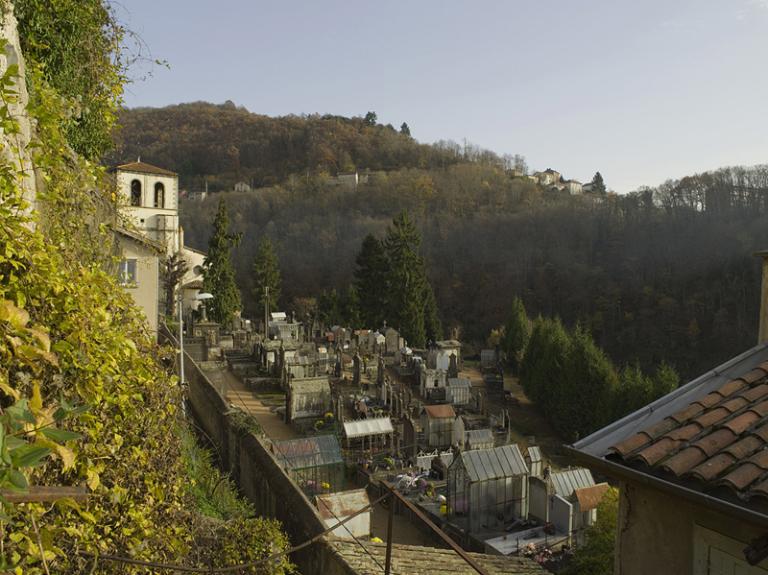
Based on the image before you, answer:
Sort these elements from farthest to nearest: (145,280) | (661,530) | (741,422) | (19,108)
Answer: (145,280)
(19,108)
(661,530)
(741,422)

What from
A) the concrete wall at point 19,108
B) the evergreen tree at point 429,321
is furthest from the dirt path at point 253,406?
the evergreen tree at point 429,321

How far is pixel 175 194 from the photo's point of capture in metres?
44.6

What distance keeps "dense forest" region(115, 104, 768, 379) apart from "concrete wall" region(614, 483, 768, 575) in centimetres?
3460

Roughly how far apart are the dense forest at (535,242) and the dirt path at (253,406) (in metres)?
17.2

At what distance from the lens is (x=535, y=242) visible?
7256cm

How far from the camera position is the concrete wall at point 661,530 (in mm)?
3494

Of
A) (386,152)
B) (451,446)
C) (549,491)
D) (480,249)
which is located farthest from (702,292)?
(386,152)

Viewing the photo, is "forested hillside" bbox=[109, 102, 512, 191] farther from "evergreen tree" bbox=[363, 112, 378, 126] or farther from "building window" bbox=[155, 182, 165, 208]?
"building window" bbox=[155, 182, 165, 208]

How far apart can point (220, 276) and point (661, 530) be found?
33397 mm

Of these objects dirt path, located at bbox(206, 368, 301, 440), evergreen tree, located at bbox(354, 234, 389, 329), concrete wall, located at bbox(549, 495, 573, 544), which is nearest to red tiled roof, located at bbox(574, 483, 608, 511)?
concrete wall, located at bbox(549, 495, 573, 544)

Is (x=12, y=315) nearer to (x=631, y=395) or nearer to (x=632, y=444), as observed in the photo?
(x=632, y=444)

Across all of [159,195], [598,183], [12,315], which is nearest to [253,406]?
[12,315]

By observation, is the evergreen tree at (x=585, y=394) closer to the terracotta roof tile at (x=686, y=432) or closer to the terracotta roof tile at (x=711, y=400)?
the terracotta roof tile at (x=711, y=400)

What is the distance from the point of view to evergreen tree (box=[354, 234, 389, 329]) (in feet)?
148
